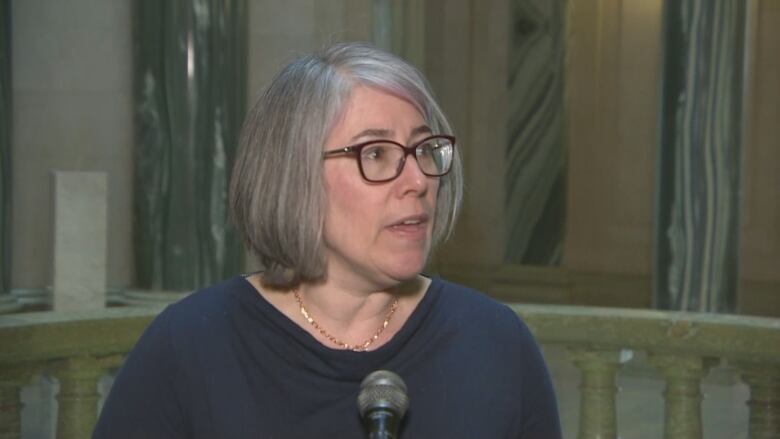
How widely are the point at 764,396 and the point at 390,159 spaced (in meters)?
3.12

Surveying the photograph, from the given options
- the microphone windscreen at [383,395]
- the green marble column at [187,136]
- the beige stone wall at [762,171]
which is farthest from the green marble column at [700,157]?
the microphone windscreen at [383,395]

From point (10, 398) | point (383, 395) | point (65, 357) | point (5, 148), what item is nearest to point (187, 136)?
point (5, 148)

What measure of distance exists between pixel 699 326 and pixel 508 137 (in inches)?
311

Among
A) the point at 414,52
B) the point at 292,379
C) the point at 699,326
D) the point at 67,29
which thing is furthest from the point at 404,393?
the point at 414,52

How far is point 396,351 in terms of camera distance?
2381 mm

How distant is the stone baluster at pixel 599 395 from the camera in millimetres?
5066

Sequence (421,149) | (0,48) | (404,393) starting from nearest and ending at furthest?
(404,393)
(421,149)
(0,48)

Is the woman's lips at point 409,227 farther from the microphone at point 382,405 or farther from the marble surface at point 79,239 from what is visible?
the marble surface at point 79,239

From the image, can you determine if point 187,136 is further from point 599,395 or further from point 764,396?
point 764,396

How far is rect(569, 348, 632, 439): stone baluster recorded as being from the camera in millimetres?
5066


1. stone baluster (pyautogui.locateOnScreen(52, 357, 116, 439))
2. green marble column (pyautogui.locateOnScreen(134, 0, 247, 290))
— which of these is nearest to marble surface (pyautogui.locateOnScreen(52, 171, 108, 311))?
green marble column (pyautogui.locateOnScreen(134, 0, 247, 290))

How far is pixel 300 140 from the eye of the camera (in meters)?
2.26

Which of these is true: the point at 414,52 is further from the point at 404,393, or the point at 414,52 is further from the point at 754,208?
the point at 404,393

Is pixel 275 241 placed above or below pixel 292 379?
above
